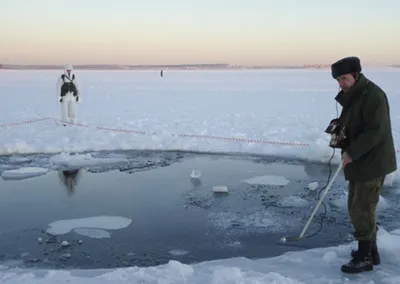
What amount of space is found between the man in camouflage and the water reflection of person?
4451mm

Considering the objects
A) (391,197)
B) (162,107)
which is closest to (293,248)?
(391,197)

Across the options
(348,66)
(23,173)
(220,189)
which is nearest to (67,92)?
(23,173)

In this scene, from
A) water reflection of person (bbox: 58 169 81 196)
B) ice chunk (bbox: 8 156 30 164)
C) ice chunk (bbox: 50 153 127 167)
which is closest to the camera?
water reflection of person (bbox: 58 169 81 196)

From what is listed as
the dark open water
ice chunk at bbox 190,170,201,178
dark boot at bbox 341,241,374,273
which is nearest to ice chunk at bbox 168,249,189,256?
the dark open water

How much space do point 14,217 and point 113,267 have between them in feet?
7.01

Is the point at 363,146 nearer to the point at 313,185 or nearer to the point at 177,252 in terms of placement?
the point at 177,252

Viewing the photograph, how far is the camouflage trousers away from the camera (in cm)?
406

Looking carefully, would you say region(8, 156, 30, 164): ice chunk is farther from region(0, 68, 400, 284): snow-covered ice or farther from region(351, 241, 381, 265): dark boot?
region(351, 241, 381, 265): dark boot

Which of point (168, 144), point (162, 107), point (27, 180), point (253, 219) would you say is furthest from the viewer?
point (162, 107)

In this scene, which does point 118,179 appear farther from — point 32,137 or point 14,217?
point 32,137

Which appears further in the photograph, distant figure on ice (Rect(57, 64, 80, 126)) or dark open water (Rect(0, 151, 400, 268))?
distant figure on ice (Rect(57, 64, 80, 126))

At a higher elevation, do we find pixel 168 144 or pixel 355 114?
pixel 355 114

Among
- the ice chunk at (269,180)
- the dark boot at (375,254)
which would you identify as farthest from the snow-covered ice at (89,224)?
the dark boot at (375,254)

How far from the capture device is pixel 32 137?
12.2 meters
